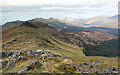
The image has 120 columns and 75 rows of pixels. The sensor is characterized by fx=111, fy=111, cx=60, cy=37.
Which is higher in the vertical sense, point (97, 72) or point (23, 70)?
point (23, 70)

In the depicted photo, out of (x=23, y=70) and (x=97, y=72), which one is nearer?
(x=23, y=70)

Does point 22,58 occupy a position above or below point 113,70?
above

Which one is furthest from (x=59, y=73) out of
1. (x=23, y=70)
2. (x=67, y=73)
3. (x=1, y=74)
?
(x=1, y=74)

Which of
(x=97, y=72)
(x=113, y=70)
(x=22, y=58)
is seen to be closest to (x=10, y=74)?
(x=22, y=58)

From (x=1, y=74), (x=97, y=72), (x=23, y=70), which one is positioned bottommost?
(x=97, y=72)

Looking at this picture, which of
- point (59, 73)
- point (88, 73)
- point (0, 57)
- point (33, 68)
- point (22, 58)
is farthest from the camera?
point (0, 57)

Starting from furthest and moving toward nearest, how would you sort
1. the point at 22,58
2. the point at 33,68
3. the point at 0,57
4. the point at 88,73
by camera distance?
the point at 0,57
the point at 22,58
the point at 88,73
the point at 33,68

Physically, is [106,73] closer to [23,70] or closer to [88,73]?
[88,73]

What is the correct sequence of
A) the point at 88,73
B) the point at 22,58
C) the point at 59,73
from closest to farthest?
the point at 59,73, the point at 88,73, the point at 22,58

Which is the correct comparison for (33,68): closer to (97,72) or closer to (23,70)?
(23,70)
